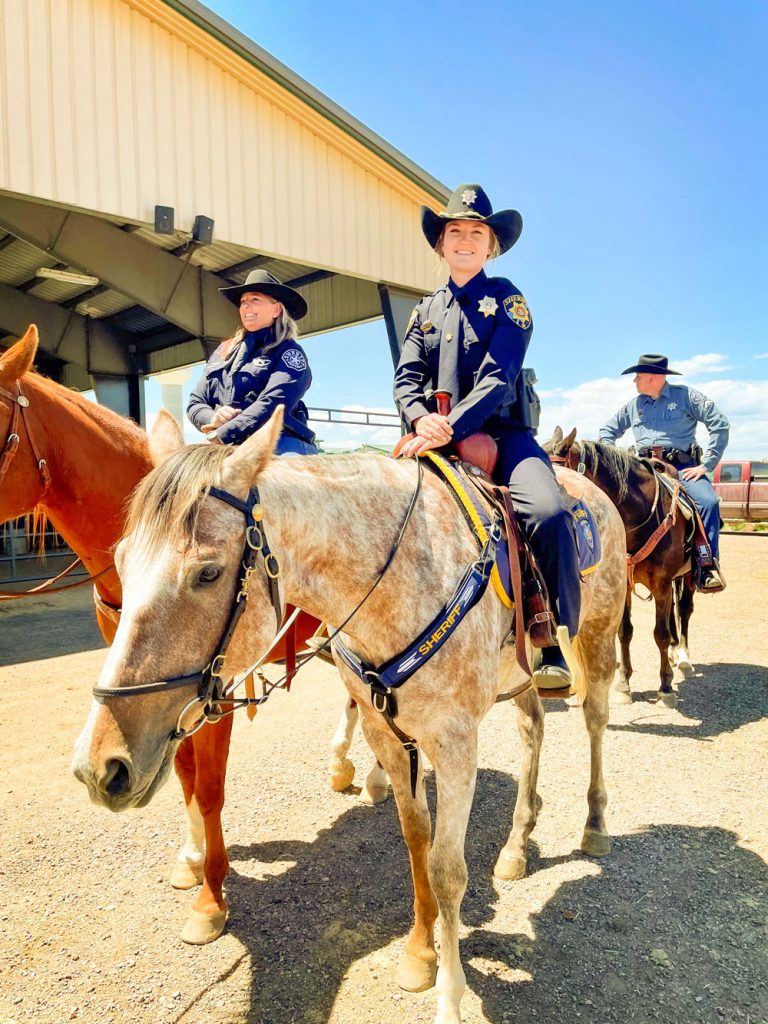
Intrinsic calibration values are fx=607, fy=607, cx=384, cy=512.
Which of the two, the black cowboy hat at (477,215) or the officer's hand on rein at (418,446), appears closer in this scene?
the officer's hand on rein at (418,446)

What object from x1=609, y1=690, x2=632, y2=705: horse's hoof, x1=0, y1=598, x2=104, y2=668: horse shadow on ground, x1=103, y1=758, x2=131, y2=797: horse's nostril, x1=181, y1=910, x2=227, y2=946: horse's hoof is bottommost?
x1=0, y1=598, x2=104, y2=668: horse shadow on ground

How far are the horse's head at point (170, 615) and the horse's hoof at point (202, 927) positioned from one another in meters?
1.56

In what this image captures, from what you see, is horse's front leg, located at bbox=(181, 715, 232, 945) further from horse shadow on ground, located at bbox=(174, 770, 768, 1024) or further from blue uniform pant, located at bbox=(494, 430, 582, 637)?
blue uniform pant, located at bbox=(494, 430, 582, 637)

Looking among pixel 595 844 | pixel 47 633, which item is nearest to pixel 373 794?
pixel 595 844

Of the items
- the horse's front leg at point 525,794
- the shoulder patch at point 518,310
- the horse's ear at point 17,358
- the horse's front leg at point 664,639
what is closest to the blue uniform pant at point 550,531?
the shoulder patch at point 518,310

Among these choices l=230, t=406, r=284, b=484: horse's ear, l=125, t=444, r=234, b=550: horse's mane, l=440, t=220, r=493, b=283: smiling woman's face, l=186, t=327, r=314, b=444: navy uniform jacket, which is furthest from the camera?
l=186, t=327, r=314, b=444: navy uniform jacket

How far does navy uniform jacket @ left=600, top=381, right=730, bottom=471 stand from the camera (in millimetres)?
6801

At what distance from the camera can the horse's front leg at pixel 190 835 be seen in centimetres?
316

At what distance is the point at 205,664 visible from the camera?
1.74 metres

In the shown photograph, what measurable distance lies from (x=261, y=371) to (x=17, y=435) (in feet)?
4.64

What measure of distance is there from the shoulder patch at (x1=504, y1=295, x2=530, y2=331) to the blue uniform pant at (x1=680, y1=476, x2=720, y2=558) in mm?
4565

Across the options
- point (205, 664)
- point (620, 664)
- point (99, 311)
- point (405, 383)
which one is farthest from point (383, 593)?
point (99, 311)

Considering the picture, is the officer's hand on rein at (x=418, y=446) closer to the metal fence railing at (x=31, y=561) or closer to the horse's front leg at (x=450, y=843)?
the horse's front leg at (x=450, y=843)

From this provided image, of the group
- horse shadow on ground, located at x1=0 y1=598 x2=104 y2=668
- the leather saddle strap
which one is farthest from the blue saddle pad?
horse shadow on ground, located at x1=0 y1=598 x2=104 y2=668
